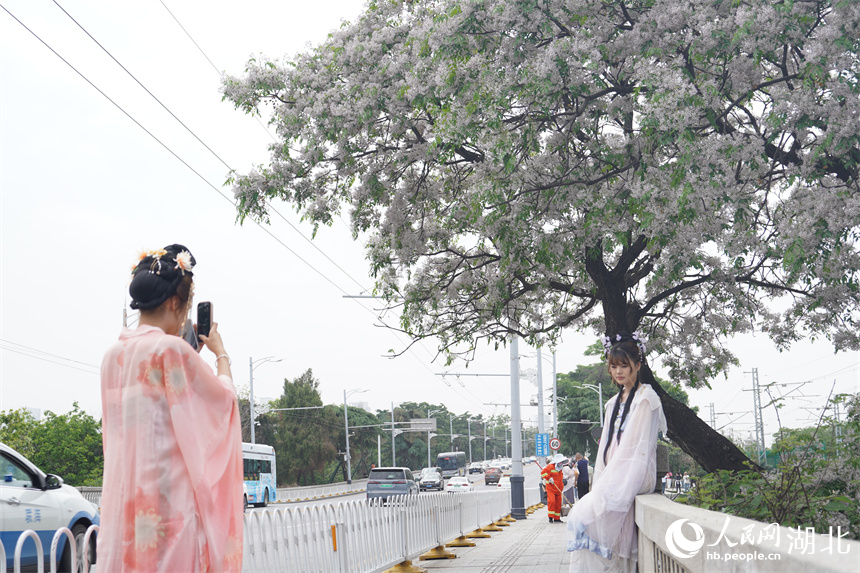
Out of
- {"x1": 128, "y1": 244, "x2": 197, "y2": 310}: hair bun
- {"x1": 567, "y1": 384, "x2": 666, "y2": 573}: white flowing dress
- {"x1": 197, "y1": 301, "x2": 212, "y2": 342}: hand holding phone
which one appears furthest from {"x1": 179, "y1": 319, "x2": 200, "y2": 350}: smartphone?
{"x1": 567, "y1": 384, "x2": 666, "y2": 573}: white flowing dress

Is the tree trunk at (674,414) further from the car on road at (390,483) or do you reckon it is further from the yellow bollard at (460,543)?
the car on road at (390,483)

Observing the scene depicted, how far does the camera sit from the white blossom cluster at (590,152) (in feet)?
25.4

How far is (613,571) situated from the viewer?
181 inches

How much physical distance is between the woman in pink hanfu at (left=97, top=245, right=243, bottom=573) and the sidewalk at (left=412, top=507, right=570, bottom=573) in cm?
786

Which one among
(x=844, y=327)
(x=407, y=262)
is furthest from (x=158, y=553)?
(x=844, y=327)

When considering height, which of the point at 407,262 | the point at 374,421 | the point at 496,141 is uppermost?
the point at 496,141

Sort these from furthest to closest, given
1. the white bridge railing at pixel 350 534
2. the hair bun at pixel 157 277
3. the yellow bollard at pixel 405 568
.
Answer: the yellow bollard at pixel 405 568, the white bridge railing at pixel 350 534, the hair bun at pixel 157 277

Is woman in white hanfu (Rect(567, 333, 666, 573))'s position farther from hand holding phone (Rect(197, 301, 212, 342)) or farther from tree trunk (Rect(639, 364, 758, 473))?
tree trunk (Rect(639, 364, 758, 473))

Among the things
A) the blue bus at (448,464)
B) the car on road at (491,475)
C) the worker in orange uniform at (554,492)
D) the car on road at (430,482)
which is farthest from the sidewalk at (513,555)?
the blue bus at (448,464)

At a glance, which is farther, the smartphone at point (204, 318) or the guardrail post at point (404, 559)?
the guardrail post at point (404, 559)

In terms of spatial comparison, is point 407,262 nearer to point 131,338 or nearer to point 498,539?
point 498,539

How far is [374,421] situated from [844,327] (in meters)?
84.7

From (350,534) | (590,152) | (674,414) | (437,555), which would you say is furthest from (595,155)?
(437,555)

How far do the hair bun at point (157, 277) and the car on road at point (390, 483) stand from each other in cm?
3156
